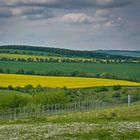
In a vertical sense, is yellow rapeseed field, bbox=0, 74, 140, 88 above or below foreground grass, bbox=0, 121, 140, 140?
below

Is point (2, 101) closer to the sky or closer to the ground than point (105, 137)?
closer to the ground

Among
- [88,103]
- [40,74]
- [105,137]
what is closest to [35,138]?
[105,137]

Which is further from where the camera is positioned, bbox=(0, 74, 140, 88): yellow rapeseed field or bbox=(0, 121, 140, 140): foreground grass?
bbox=(0, 74, 140, 88): yellow rapeseed field

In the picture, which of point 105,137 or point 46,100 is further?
point 46,100

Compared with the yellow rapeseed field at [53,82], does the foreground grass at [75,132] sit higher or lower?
higher

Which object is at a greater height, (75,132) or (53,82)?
(75,132)

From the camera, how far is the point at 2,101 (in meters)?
106

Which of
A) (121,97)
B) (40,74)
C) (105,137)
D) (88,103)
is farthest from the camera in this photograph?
(40,74)

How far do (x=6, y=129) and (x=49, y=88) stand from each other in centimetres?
8219

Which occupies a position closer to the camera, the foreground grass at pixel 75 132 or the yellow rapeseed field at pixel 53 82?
the foreground grass at pixel 75 132

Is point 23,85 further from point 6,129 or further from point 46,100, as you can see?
point 6,129

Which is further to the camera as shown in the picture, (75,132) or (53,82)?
(53,82)

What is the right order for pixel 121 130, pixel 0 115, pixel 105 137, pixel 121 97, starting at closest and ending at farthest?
pixel 105 137 < pixel 121 130 < pixel 0 115 < pixel 121 97

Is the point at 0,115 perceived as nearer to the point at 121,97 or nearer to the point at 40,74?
the point at 121,97
